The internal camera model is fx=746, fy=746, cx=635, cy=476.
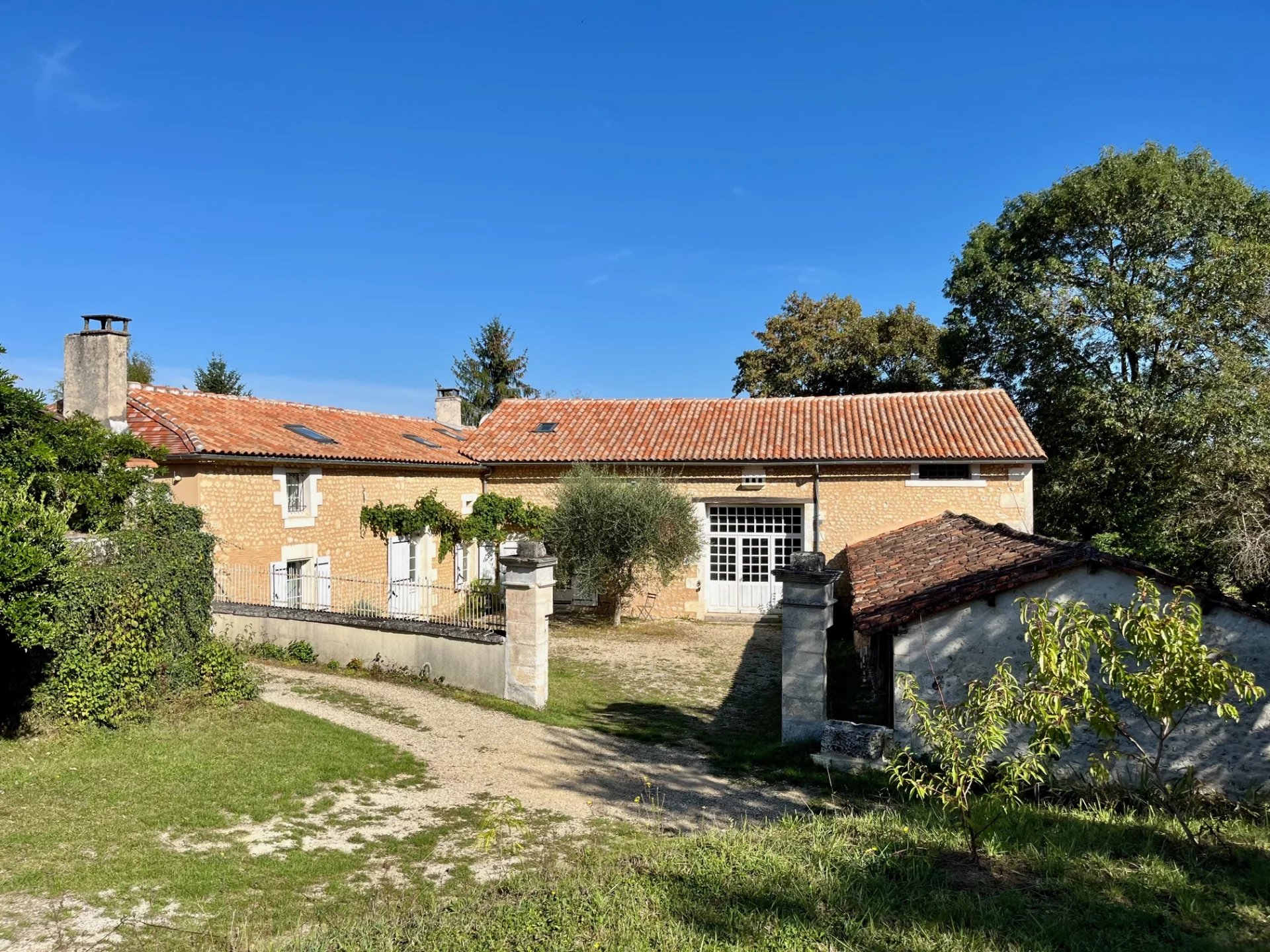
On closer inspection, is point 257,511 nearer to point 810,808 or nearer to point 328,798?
point 328,798

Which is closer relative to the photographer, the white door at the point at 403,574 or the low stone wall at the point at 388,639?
the low stone wall at the point at 388,639

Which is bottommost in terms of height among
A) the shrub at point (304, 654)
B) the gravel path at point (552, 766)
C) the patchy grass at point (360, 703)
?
the gravel path at point (552, 766)

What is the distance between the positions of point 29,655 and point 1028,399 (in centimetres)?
2312

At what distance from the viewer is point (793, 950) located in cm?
366

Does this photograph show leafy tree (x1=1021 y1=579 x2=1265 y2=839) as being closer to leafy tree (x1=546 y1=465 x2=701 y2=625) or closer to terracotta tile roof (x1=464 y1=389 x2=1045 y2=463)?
leafy tree (x1=546 y1=465 x2=701 y2=625)

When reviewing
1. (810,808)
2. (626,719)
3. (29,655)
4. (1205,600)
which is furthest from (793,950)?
(29,655)

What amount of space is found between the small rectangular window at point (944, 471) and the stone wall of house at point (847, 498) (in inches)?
8.8

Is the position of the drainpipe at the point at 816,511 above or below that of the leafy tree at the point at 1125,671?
above

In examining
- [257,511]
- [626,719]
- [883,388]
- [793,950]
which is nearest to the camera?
[793,950]

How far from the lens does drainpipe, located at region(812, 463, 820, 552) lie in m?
17.7

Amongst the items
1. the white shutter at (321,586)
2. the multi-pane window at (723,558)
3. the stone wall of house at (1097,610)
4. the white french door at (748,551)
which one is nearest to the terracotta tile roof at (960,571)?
the stone wall of house at (1097,610)

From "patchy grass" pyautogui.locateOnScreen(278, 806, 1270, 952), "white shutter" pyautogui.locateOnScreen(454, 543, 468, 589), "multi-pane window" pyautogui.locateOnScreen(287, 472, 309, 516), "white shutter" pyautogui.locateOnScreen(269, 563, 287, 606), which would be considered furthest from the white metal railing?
"patchy grass" pyautogui.locateOnScreen(278, 806, 1270, 952)

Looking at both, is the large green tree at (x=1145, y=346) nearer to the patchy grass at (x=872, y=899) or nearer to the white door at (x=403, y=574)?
the patchy grass at (x=872, y=899)

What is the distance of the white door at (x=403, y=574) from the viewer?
48.4ft
